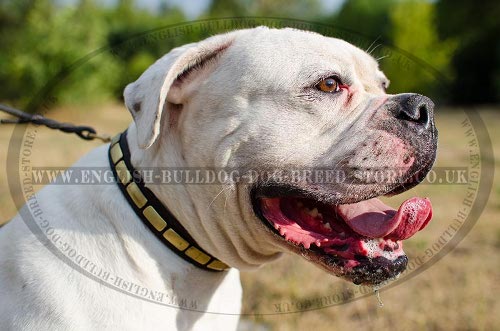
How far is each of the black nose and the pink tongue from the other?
0.33 m

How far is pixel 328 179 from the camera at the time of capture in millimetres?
2104

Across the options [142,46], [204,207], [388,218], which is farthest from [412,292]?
[142,46]

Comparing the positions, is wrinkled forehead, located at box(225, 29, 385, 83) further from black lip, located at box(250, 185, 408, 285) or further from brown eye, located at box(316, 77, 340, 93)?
black lip, located at box(250, 185, 408, 285)

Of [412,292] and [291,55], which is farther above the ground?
[291,55]

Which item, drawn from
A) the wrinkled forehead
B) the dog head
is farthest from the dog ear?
the wrinkled forehead

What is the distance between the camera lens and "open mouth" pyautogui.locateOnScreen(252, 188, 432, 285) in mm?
2111

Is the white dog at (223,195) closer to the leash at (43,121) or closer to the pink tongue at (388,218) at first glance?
the pink tongue at (388,218)

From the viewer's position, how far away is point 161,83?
204 cm

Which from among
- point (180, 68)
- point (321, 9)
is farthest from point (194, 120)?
point (321, 9)

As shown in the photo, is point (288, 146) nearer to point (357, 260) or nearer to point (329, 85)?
point (329, 85)

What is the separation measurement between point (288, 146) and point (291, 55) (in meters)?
0.39

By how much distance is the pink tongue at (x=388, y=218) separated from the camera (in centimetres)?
214

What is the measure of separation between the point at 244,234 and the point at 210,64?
29.6 inches

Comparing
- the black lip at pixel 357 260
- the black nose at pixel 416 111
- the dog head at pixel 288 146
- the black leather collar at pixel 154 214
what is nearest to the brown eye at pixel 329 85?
the dog head at pixel 288 146
